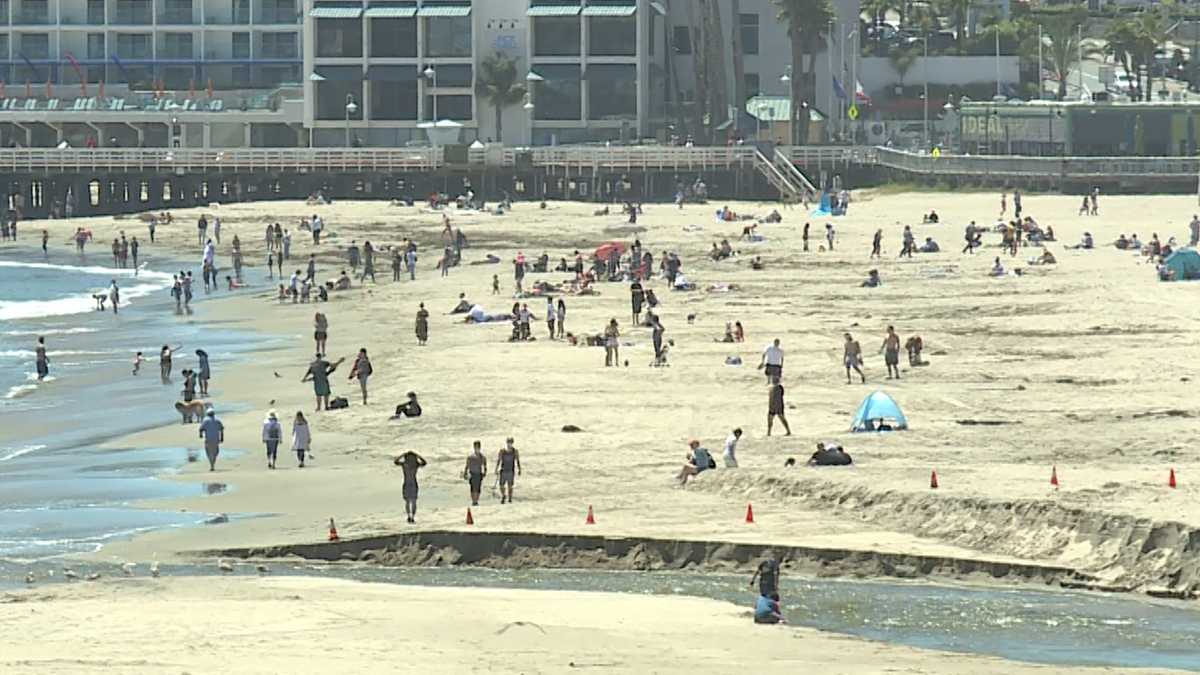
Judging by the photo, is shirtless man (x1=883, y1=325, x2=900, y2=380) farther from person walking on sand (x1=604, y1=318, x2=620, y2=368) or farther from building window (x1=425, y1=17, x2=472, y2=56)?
building window (x1=425, y1=17, x2=472, y2=56)

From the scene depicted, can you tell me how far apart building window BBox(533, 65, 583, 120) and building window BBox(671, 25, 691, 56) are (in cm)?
863

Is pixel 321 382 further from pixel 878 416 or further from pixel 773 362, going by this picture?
pixel 878 416

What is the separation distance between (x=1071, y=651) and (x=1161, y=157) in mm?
69987

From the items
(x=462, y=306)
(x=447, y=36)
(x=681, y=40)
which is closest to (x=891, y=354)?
(x=462, y=306)

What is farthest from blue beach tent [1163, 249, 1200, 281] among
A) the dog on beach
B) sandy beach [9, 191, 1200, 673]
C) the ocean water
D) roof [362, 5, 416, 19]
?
roof [362, 5, 416, 19]

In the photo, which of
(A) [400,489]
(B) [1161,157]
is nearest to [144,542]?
(A) [400,489]

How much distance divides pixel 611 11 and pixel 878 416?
72.5 meters

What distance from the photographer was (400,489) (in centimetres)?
3275

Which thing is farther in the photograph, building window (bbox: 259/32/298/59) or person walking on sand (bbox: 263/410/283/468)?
building window (bbox: 259/32/298/59)

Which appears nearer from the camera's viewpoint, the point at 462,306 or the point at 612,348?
the point at 612,348

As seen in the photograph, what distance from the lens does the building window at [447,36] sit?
351 feet

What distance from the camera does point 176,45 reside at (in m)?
122

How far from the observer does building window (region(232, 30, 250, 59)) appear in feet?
398

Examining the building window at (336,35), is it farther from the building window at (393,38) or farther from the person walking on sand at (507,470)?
the person walking on sand at (507,470)
